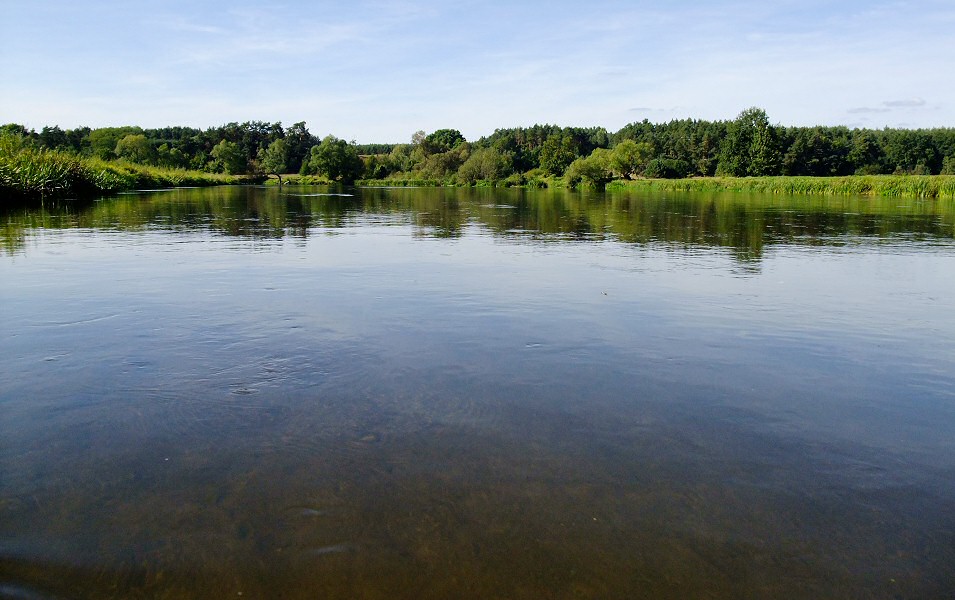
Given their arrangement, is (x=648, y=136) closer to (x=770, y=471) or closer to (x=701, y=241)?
(x=701, y=241)

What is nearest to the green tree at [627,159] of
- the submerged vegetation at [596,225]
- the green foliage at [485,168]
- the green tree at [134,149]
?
the green foliage at [485,168]

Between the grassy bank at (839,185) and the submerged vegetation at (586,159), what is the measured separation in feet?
0.42

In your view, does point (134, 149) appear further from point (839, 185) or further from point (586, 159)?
point (839, 185)

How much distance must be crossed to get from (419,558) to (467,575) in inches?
12.9

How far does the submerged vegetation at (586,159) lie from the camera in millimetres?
72562

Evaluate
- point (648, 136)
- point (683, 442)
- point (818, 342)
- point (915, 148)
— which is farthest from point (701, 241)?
point (648, 136)

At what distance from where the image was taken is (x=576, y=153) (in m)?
138

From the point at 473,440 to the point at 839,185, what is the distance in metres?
67.5

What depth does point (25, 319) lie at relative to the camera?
31.0 ft

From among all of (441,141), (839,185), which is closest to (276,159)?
(441,141)

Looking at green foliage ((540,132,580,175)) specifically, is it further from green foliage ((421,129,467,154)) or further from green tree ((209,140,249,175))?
green tree ((209,140,249,175))

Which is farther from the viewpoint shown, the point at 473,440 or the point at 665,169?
the point at 665,169

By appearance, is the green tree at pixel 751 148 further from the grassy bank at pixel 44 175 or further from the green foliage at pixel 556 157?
the grassy bank at pixel 44 175

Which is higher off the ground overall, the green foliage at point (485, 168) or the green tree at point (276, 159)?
the green tree at point (276, 159)
